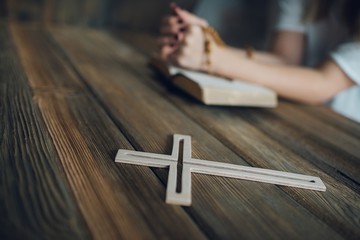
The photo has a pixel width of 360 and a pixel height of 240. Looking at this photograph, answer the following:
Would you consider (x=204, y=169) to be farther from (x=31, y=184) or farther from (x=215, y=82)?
(x=215, y=82)

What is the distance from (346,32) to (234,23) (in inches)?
31.0

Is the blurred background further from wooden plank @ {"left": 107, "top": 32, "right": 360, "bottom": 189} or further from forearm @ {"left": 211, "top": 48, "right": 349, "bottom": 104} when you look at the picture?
wooden plank @ {"left": 107, "top": 32, "right": 360, "bottom": 189}

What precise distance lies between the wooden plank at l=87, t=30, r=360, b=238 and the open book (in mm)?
23

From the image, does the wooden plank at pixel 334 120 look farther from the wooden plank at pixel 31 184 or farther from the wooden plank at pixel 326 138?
the wooden plank at pixel 31 184

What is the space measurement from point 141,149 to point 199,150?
0.34 feet

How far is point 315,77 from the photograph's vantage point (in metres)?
1.02

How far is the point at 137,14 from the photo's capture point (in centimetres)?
221

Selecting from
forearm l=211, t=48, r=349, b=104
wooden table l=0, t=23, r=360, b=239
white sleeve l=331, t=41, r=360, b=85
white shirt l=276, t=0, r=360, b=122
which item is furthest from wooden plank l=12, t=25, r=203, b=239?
white shirt l=276, t=0, r=360, b=122

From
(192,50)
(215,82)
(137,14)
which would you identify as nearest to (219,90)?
(215,82)

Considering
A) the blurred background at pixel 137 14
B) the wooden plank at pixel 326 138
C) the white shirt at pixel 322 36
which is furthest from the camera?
the blurred background at pixel 137 14

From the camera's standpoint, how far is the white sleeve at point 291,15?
131 centimetres

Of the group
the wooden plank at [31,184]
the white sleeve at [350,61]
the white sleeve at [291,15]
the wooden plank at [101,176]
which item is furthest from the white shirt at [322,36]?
the wooden plank at [31,184]

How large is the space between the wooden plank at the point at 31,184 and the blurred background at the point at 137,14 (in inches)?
58.4

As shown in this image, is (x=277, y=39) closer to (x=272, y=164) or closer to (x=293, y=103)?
(x=293, y=103)
